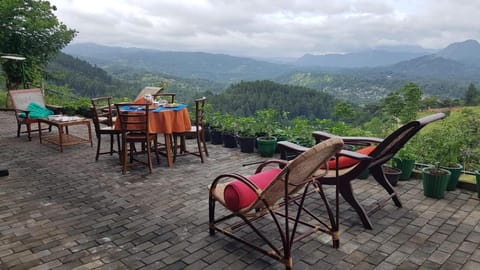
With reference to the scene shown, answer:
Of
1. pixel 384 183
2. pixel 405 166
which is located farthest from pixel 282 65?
pixel 384 183

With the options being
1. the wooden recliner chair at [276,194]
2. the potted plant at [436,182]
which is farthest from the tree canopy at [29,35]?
the potted plant at [436,182]

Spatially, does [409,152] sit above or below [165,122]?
below

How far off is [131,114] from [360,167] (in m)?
3.00

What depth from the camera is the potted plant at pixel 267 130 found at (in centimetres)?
529

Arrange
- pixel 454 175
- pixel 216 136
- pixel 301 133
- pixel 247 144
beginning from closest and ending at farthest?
pixel 454 175
pixel 301 133
pixel 247 144
pixel 216 136

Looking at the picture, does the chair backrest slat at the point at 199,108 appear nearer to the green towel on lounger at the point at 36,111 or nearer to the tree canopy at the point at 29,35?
the green towel on lounger at the point at 36,111

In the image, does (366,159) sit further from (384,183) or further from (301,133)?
(301,133)

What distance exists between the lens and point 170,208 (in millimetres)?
3381

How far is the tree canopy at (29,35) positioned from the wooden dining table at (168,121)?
29.6 feet

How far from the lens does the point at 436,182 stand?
3516 mm

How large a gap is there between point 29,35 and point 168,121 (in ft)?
34.1

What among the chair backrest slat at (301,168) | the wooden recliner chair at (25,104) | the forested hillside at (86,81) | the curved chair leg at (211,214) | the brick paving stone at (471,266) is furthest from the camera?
the forested hillside at (86,81)

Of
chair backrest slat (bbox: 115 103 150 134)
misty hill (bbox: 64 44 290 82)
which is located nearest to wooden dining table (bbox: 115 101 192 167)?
chair backrest slat (bbox: 115 103 150 134)

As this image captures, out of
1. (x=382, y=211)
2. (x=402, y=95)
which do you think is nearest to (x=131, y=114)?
(x=382, y=211)
